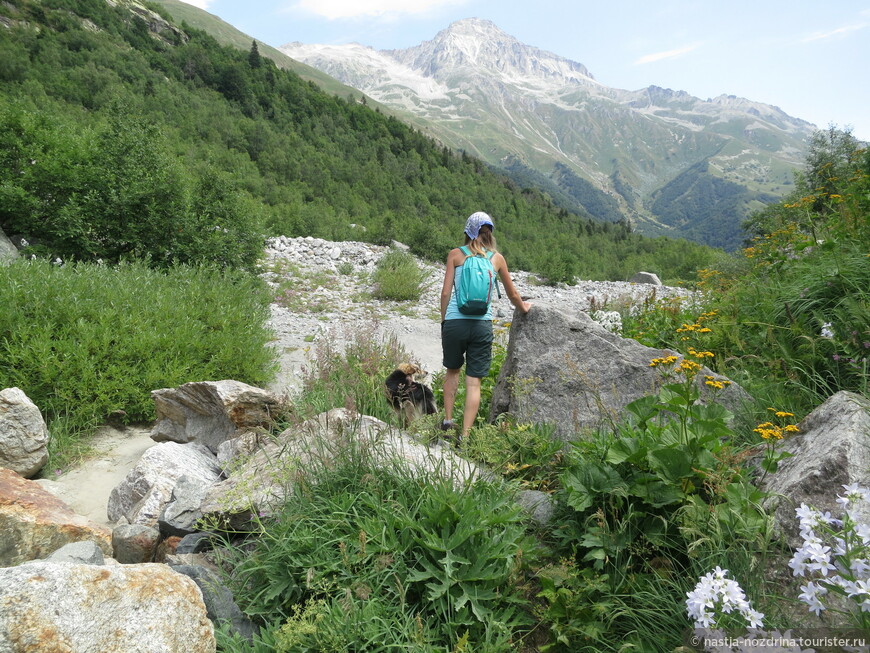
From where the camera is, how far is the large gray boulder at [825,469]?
229cm

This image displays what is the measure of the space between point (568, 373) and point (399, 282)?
11542mm

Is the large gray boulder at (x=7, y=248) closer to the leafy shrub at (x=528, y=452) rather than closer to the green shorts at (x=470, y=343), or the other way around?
the green shorts at (x=470, y=343)

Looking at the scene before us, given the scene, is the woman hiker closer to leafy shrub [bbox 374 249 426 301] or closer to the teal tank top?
the teal tank top

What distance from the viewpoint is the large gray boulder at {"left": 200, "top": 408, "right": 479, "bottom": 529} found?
10.2 feet

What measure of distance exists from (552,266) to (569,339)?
21027 millimetres

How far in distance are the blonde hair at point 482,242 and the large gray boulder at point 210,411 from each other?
2796 mm

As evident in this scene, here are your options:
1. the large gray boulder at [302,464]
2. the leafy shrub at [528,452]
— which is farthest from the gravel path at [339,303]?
the leafy shrub at [528,452]

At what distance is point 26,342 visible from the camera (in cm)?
543

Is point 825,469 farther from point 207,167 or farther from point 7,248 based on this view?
point 207,167

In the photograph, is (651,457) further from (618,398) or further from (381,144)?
(381,144)

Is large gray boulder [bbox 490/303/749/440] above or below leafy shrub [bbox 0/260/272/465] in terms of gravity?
above

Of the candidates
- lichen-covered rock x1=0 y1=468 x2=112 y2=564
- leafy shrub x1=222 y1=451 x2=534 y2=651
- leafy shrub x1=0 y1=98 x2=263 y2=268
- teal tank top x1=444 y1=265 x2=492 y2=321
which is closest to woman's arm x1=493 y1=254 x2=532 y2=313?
teal tank top x1=444 y1=265 x2=492 y2=321

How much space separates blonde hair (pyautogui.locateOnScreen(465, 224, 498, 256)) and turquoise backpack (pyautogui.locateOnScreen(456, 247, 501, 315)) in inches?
5.1

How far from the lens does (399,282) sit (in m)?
15.5
